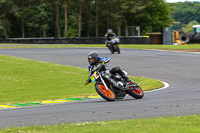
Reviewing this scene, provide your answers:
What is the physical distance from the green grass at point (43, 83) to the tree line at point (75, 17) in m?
48.3

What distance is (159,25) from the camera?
83.2 m

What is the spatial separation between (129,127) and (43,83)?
1103 centimetres

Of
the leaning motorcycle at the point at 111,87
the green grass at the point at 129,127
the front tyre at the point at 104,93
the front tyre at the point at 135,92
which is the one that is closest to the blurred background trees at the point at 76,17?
the front tyre at the point at 135,92

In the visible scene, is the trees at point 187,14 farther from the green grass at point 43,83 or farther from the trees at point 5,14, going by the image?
the green grass at point 43,83

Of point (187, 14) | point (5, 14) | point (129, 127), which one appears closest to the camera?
point (129, 127)

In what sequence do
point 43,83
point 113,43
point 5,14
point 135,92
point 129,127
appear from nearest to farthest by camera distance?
point 129,127 → point 135,92 → point 43,83 → point 113,43 → point 5,14

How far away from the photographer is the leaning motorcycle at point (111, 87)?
39.7 feet

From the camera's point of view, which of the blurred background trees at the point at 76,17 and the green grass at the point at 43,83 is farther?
the blurred background trees at the point at 76,17

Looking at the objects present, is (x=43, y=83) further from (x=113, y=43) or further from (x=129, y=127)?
(x=113, y=43)

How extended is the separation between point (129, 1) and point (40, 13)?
1535 centimetres

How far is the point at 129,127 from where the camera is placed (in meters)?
7.62

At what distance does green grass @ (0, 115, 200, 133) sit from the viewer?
285 inches

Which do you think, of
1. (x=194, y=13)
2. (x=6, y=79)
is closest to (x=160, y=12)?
(x=6, y=79)

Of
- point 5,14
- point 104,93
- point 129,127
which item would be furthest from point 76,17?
point 129,127
